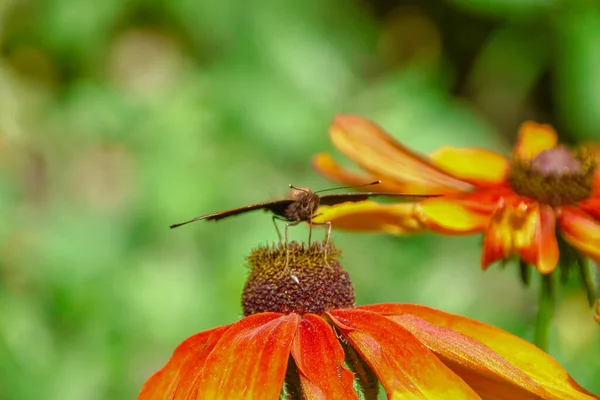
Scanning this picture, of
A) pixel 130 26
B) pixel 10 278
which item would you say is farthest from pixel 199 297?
pixel 130 26

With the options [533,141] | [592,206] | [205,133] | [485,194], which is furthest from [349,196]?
[205,133]

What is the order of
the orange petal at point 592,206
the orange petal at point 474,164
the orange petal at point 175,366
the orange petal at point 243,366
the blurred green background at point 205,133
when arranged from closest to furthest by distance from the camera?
the orange petal at point 243,366 < the orange petal at point 175,366 < the orange petal at point 592,206 < the orange petal at point 474,164 < the blurred green background at point 205,133

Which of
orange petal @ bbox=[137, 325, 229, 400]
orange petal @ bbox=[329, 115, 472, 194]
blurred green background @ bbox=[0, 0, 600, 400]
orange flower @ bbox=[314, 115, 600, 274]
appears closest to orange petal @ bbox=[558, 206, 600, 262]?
orange flower @ bbox=[314, 115, 600, 274]

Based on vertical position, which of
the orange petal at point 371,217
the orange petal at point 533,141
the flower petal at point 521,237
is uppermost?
the orange petal at point 533,141

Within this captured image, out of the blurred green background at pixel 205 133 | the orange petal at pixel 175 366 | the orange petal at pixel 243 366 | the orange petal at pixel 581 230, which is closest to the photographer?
the orange petal at pixel 243 366

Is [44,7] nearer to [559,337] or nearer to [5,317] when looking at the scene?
[5,317]

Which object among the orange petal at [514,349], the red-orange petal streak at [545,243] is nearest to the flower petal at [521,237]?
the red-orange petal streak at [545,243]

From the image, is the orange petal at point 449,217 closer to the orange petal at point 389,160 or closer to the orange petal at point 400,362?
the orange petal at point 389,160
